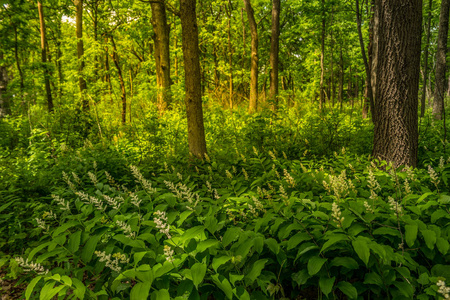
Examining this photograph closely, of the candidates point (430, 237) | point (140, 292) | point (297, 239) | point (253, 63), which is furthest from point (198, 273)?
point (253, 63)

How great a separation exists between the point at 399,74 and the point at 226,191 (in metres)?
3.60

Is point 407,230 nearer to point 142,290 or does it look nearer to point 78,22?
point 142,290

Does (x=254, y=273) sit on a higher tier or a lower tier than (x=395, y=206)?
lower

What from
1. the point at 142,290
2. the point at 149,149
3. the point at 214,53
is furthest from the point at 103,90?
the point at 142,290

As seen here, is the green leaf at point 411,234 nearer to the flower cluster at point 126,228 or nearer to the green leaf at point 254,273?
the green leaf at point 254,273

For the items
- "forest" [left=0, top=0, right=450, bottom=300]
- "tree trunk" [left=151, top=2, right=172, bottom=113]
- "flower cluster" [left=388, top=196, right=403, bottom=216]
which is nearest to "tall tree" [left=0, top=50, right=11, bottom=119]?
"forest" [left=0, top=0, right=450, bottom=300]

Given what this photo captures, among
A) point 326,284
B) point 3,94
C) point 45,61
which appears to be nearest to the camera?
point 326,284

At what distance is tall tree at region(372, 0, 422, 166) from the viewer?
428cm

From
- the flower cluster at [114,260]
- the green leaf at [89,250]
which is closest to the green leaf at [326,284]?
the flower cluster at [114,260]

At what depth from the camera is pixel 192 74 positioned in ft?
16.5

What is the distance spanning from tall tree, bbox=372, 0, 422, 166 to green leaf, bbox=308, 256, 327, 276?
3554mm

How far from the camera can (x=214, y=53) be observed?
817 inches

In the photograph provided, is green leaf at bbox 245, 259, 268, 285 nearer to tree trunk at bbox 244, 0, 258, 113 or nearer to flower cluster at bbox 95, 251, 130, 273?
flower cluster at bbox 95, 251, 130, 273

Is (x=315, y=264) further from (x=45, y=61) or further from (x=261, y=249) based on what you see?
(x=45, y=61)
